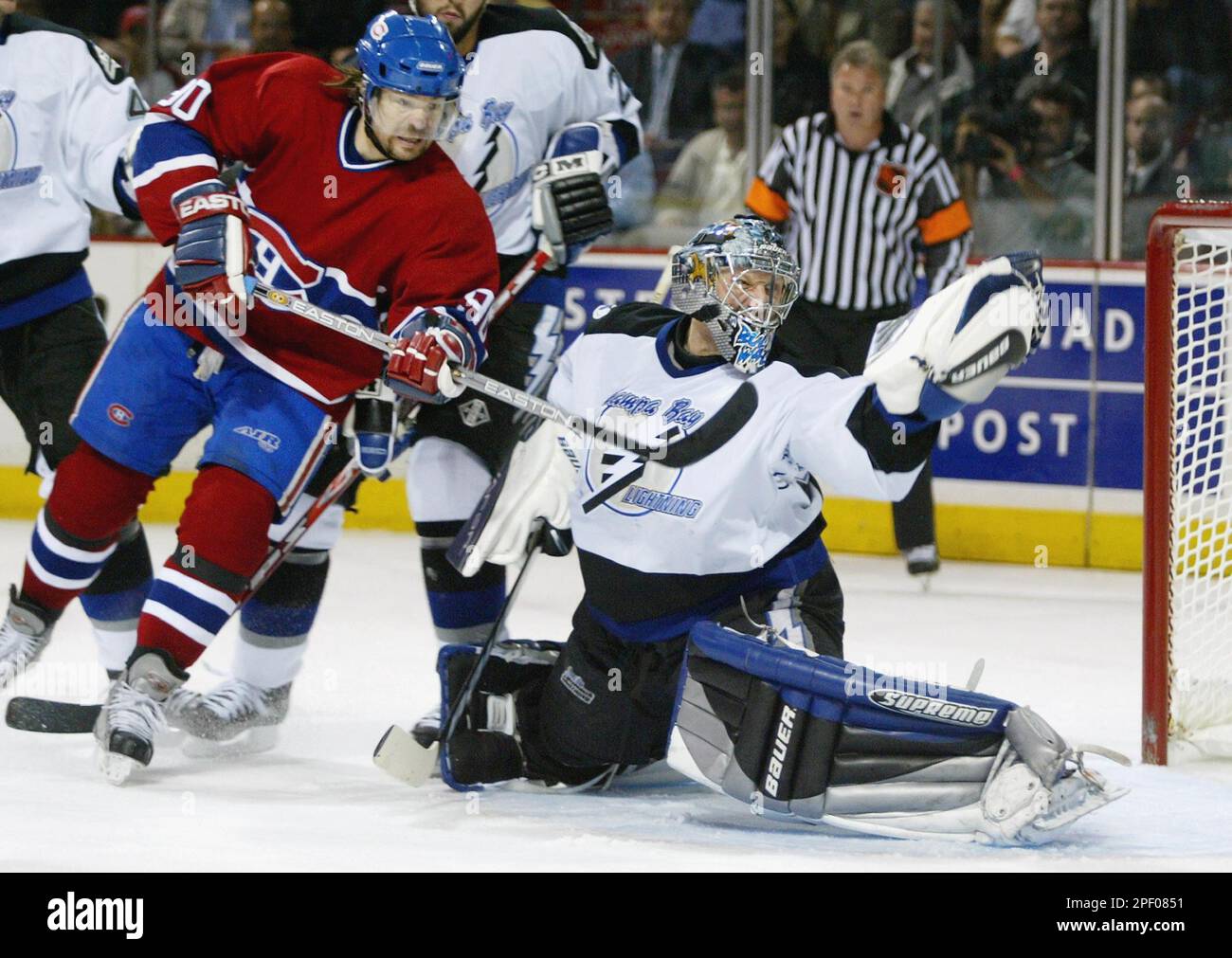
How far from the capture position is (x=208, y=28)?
616cm

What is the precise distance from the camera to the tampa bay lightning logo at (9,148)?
3.55m

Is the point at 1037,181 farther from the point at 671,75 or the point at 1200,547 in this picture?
the point at 1200,547

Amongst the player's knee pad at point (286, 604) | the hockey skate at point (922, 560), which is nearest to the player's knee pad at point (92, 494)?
the player's knee pad at point (286, 604)

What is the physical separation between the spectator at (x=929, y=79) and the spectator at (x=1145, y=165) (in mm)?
472

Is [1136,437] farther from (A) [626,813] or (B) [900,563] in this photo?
(A) [626,813]

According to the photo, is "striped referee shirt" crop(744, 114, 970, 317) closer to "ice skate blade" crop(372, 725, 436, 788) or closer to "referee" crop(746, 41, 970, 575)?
"referee" crop(746, 41, 970, 575)

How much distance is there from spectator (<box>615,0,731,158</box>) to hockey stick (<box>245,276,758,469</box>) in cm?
281

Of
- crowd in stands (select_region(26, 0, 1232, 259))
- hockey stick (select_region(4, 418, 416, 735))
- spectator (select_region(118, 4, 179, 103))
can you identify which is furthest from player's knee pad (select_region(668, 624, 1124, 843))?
spectator (select_region(118, 4, 179, 103))

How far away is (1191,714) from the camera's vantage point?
3439mm

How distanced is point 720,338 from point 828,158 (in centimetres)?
250

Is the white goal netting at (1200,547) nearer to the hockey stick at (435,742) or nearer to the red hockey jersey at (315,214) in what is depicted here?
the hockey stick at (435,742)

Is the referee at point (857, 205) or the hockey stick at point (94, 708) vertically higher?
the referee at point (857, 205)

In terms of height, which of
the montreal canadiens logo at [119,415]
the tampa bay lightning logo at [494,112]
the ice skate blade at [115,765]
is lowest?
the ice skate blade at [115,765]

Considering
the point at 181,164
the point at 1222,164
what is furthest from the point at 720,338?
the point at 1222,164
